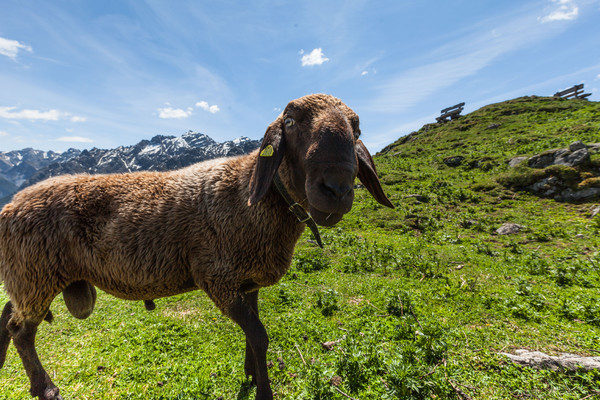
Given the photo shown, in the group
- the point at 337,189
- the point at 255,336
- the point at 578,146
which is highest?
the point at 578,146

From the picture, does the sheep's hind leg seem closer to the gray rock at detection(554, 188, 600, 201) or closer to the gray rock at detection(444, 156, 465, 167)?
the gray rock at detection(554, 188, 600, 201)

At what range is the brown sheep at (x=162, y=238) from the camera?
10.5 feet

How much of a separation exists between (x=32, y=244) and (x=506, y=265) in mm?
11657

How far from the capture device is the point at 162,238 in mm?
3381

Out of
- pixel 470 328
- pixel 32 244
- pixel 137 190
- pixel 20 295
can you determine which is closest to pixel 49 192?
pixel 32 244

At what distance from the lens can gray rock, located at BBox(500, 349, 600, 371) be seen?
375 cm

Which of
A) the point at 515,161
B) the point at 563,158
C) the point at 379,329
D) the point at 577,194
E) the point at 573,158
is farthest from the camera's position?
the point at 515,161

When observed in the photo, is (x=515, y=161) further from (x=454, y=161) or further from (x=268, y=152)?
(x=268, y=152)

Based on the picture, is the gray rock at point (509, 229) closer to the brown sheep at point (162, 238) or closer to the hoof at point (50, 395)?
the brown sheep at point (162, 238)

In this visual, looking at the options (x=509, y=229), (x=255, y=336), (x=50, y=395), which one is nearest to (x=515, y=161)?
(x=509, y=229)

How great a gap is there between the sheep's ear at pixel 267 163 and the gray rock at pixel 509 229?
13739mm

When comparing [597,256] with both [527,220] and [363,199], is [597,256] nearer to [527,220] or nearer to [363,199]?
[527,220]

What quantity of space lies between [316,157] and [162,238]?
2246mm

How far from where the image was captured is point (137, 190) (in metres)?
3.64
